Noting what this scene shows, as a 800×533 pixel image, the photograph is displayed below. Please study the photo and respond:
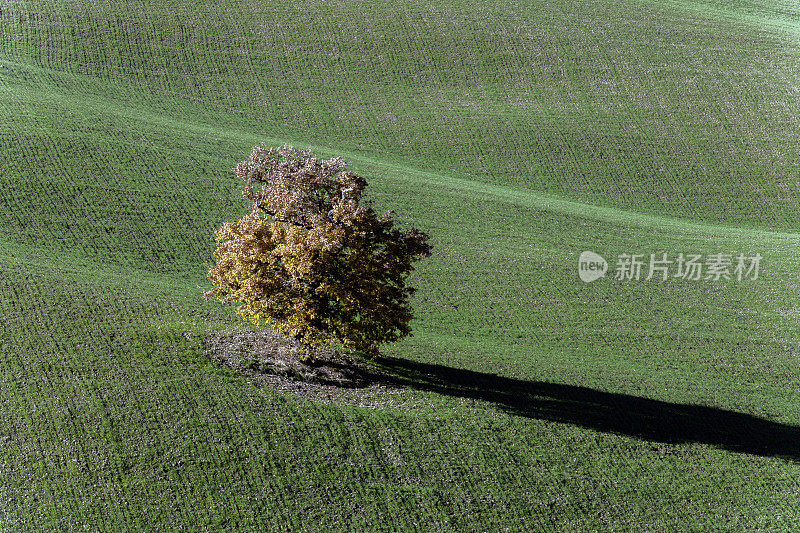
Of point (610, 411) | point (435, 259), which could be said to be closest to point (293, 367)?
point (610, 411)

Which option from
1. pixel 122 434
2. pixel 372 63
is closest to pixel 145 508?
pixel 122 434

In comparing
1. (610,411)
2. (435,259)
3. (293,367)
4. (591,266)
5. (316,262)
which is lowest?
(591,266)

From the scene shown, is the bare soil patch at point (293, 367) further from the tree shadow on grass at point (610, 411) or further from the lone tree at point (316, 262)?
the tree shadow on grass at point (610, 411)

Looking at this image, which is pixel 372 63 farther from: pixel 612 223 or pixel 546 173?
pixel 612 223

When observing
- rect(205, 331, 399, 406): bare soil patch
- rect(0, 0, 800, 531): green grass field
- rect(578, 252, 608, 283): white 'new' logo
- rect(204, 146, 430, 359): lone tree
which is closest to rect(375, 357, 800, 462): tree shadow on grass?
rect(0, 0, 800, 531): green grass field

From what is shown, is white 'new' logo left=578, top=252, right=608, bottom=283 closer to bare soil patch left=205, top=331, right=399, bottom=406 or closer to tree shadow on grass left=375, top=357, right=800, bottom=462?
tree shadow on grass left=375, top=357, right=800, bottom=462

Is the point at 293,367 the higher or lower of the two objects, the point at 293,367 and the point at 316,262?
the lower

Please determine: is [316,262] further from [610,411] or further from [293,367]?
[610,411]
